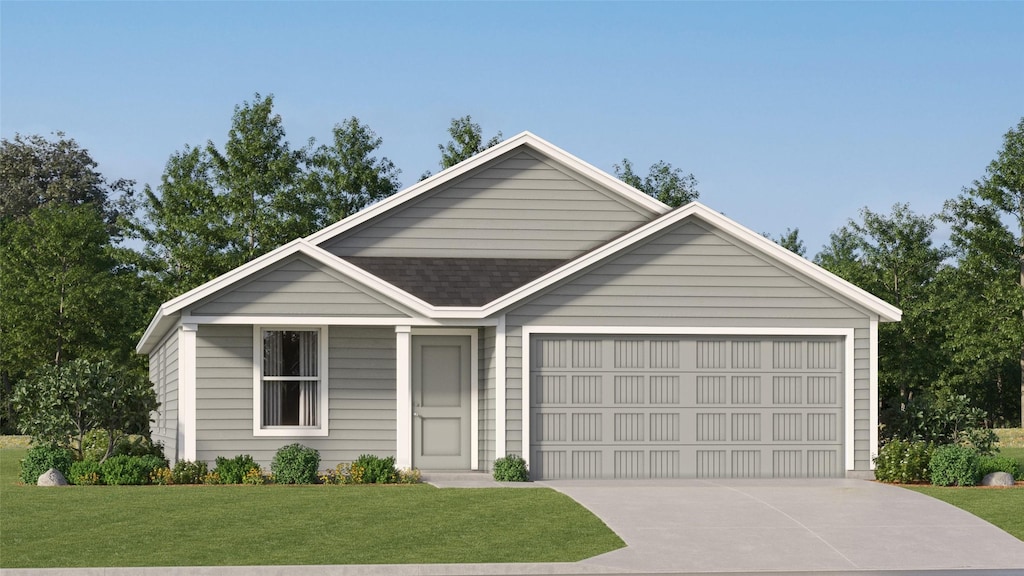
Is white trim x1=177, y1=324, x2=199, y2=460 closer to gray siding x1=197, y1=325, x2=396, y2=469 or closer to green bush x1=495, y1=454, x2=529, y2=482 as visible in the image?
gray siding x1=197, y1=325, x2=396, y2=469

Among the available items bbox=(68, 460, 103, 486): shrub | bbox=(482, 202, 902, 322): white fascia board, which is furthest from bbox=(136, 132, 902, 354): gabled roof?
bbox=(68, 460, 103, 486): shrub

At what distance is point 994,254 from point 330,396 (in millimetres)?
32584

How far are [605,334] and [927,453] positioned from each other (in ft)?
19.1

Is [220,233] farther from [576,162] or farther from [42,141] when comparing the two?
[42,141]

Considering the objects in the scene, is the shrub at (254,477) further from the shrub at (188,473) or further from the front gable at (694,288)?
the front gable at (694,288)

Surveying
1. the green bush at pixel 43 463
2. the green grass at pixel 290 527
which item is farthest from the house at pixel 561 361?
the green grass at pixel 290 527

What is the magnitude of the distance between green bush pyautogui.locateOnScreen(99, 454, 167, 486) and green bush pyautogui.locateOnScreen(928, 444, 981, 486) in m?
13.1

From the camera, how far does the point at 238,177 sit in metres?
42.2

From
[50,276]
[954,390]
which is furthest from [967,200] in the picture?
[50,276]

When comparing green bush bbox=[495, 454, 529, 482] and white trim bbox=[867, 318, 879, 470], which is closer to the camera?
green bush bbox=[495, 454, 529, 482]

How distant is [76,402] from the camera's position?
78.0ft

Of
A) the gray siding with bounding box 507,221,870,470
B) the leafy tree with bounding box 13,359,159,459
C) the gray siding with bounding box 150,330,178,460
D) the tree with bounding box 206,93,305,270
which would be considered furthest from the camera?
the tree with bounding box 206,93,305,270

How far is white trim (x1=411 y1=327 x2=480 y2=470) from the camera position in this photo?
23781mm

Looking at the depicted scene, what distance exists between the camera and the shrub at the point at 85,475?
21.9m
